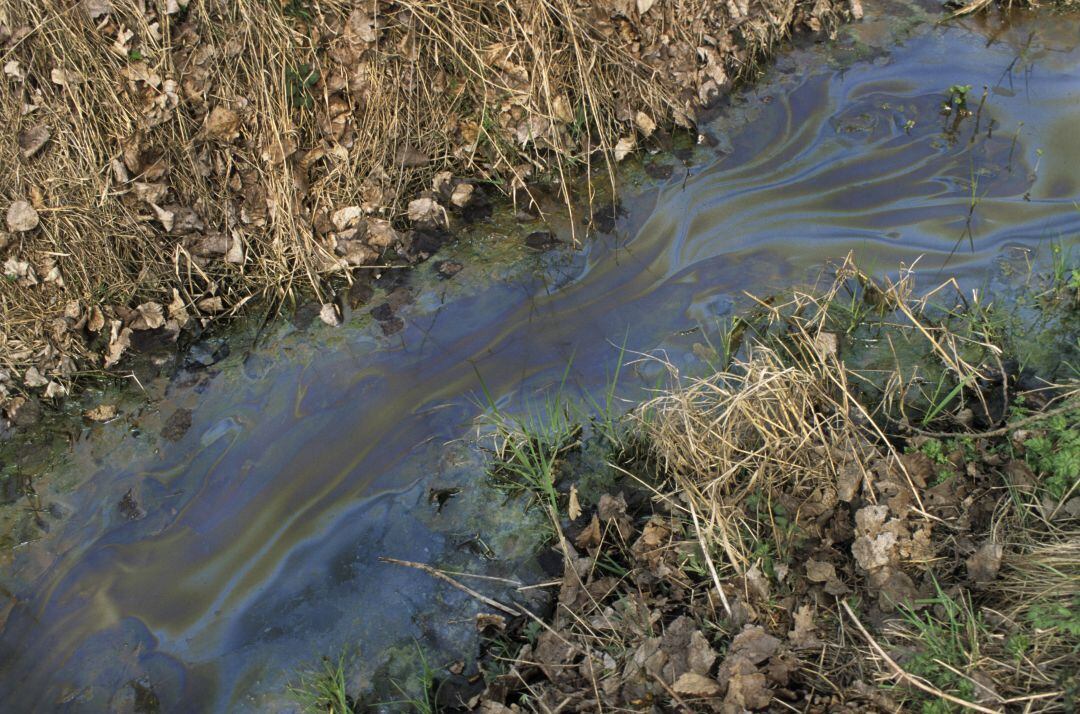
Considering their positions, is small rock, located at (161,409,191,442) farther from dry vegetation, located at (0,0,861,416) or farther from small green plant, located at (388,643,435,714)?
small green plant, located at (388,643,435,714)

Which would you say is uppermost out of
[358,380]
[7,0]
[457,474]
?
[7,0]

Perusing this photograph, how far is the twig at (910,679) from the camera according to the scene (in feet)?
6.45

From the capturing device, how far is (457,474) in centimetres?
319

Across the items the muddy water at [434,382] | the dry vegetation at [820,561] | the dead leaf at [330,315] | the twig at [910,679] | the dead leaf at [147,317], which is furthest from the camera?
the dead leaf at [330,315]

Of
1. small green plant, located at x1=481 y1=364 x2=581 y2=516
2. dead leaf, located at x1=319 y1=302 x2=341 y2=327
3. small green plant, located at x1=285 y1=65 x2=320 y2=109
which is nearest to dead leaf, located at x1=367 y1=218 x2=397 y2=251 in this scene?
dead leaf, located at x1=319 y1=302 x2=341 y2=327

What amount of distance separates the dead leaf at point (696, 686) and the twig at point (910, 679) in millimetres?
406

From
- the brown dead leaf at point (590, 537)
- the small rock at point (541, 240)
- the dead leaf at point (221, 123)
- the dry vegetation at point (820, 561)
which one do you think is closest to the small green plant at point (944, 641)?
the dry vegetation at point (820, 561)

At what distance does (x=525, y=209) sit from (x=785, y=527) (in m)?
2.17

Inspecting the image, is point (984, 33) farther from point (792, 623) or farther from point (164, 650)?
point (164, 650)

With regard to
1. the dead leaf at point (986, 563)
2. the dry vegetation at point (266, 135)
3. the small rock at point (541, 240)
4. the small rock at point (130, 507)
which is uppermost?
the dry vegetation at point (266, 135)

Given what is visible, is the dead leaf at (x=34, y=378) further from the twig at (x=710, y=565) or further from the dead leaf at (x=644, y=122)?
the dead leaf at (x=644, y=122)

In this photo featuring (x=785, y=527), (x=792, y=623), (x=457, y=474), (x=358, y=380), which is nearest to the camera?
(x=792, y=623)

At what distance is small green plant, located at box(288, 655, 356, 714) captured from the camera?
2.54 meters

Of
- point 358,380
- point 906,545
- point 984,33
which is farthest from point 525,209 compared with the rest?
point 984,33
